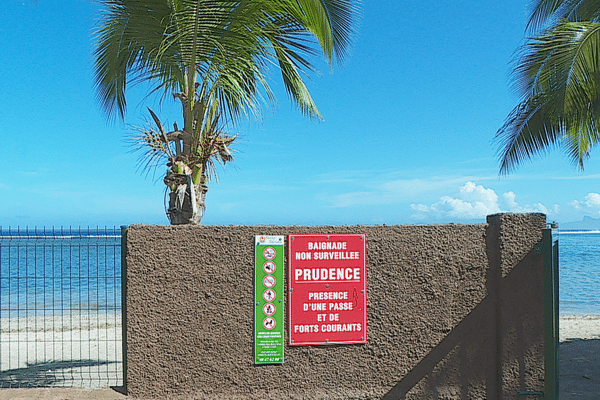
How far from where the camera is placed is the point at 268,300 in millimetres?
5453

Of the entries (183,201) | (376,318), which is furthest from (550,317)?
(183,201)

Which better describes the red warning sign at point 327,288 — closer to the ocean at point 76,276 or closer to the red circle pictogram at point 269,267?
the red circle pictogram at point 269,267

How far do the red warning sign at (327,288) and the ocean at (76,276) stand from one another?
202cm

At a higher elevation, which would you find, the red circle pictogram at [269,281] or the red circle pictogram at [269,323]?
the red circle pictogram at [269,281]

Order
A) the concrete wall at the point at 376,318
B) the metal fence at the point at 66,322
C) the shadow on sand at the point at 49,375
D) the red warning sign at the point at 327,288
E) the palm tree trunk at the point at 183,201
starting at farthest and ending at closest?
the shadow on sand at the point at 49,375
the palm tree trunk at the point at 183,201
the metal fence at the point at 66,322
the red warning sign at the point at 327,288
the concrete wall at the point at 376,318

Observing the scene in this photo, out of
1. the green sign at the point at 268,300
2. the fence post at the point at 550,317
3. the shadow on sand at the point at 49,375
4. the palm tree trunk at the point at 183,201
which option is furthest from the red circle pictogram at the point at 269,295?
the fence post at the point at 550,317

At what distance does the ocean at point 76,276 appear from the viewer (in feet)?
19.2

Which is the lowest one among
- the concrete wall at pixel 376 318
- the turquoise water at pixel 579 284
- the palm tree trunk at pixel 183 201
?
the turquoise water at pixel 579 284

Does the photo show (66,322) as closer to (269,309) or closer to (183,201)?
(183,201)

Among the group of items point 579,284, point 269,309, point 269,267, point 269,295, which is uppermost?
point 269,267

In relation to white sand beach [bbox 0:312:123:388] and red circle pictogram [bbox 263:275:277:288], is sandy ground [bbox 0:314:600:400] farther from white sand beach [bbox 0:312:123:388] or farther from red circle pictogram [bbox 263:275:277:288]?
red circle pictogram [bbox 263:275:277:288]

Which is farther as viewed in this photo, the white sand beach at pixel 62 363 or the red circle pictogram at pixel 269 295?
the white sand beach at pixel 62 363

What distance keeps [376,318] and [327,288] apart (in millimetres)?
639

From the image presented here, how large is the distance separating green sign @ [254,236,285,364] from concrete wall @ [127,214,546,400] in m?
0.08
